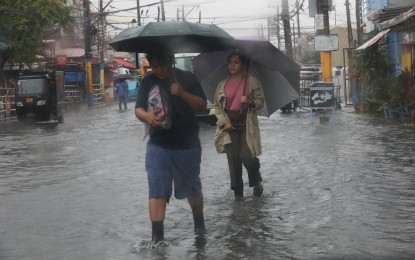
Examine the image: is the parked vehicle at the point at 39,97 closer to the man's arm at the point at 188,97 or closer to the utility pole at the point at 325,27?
the utility pole at the point at 325,27

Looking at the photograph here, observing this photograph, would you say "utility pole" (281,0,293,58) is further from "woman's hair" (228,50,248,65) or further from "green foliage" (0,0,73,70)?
"woman's hair" (228,50,248,65)

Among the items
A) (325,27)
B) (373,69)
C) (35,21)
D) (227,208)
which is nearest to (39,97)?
(35,21)

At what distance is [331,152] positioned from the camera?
12.8 meters

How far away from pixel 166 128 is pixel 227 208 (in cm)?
209

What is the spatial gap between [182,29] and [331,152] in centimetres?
759

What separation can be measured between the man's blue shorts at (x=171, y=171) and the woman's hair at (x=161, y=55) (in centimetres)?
74

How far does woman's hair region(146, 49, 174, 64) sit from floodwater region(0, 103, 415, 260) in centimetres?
157

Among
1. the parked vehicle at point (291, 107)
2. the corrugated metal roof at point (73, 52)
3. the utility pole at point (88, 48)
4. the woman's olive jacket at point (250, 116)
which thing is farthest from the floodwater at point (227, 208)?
the corrugated metal roof at point (73, 52)

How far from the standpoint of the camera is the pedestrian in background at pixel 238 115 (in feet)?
25.5

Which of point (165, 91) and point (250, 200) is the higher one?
point (165, 91)

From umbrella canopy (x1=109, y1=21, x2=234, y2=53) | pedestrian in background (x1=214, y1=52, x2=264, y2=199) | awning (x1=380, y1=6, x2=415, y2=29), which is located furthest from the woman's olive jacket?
awning (x1=380, y1=6, x2=415, y2=29)

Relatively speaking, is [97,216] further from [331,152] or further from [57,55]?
[57,55]

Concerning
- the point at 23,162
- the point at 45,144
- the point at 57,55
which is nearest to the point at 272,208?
the point at 23,162

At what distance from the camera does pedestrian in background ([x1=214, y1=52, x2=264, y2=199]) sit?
306 inches
